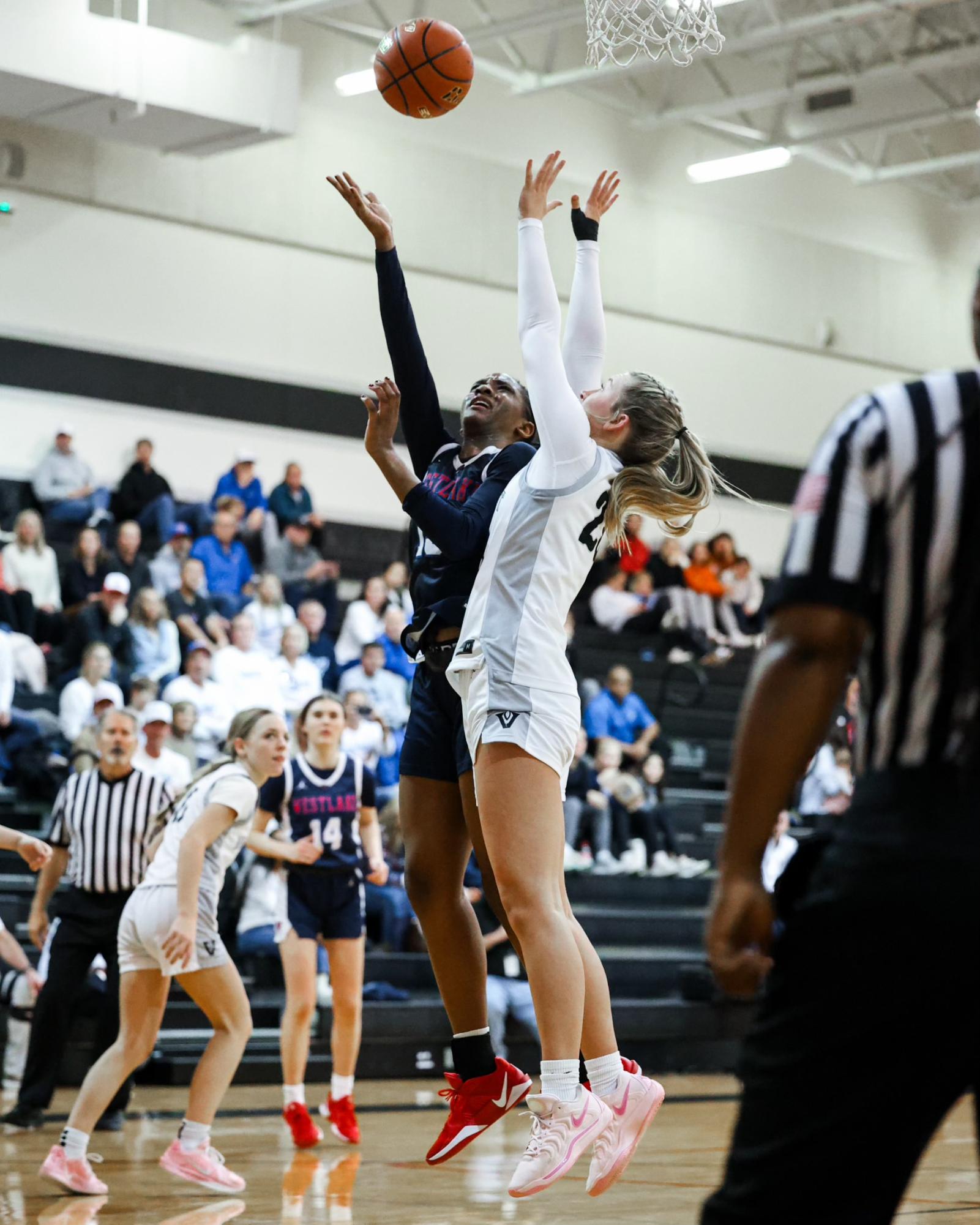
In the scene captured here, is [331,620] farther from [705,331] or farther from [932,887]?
[932,887]

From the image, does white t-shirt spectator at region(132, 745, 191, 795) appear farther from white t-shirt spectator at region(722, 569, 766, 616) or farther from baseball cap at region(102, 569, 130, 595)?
white t-shirt spectator at region(722, 569, 766, 616)

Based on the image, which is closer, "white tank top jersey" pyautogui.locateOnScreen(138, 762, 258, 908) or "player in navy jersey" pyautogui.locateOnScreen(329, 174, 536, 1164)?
"player in navy jersey" pyautogui.locateOnScreen(329, 174, 536, 1164)

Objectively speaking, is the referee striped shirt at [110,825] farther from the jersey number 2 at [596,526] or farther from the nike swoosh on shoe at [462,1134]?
the jersey number 2 at [596,526]

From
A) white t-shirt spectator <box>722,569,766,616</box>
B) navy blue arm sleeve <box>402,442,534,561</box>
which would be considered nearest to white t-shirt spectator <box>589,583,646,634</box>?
white t-shirt spectator <box>722,569,766,616</box>

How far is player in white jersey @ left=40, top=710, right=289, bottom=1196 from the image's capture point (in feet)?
20.0

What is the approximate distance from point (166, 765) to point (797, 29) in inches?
413

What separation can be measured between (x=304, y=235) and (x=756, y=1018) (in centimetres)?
1821

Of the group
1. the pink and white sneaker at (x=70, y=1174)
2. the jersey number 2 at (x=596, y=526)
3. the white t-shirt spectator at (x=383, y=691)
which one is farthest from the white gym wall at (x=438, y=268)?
the jersey number 2 at (x=596, y=526)

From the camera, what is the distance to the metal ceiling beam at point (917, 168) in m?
21.1

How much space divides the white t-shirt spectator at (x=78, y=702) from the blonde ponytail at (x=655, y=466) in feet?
27.4

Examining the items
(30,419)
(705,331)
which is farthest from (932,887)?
(705,331)

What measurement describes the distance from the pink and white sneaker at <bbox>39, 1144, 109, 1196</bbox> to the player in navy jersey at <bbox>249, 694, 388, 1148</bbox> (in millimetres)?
1708

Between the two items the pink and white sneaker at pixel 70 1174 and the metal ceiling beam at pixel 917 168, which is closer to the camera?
the pink and white sneaker at pixel 70 1174

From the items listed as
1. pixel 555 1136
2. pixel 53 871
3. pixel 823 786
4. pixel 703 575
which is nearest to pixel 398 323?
pixel 555 1136
